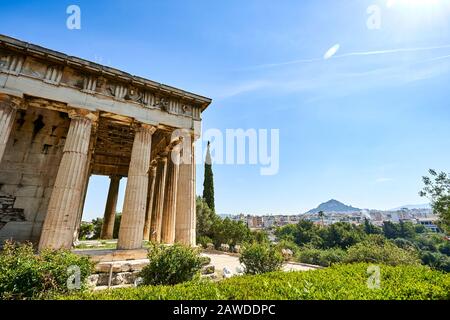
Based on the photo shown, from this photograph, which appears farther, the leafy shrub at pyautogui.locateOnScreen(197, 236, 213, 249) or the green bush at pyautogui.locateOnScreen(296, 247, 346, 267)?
the green bush at pyautogui.locateOnScreen(296, 247, 346, 267)

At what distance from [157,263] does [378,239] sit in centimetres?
3828

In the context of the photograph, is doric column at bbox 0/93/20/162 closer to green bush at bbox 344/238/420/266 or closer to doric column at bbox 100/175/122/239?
doric column at bbox 100/175/122/239

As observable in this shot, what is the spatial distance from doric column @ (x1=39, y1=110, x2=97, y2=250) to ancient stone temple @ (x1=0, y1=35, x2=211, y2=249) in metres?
0.03

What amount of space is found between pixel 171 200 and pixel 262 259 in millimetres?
6657

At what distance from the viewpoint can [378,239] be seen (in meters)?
33.1

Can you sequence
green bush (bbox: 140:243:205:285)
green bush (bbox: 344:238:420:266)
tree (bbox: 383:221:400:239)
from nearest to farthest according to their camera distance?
green bush (bbox: 140:243:205:285) < green bush (bbox: 344:238:420:266) < tree (bbox: 383:221:400:239)

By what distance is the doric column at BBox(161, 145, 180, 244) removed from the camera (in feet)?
42.3

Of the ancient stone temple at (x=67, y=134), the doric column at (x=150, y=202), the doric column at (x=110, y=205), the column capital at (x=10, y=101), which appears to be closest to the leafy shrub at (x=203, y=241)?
the doric column at (x=150, y=202)

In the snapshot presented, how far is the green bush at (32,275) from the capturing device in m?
4.91

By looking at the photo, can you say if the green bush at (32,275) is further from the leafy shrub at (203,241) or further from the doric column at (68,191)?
the leafy shrub at (203,241)

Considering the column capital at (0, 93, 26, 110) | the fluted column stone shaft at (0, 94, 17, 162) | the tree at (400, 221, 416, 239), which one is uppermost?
the column capital at (0, 93, 26, 110)

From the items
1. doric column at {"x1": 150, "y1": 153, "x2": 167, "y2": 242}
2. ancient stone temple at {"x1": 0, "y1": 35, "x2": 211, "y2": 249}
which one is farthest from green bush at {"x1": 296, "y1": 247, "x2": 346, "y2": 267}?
ancient stone temple at {"x1": 0, "y1": 35, "x2": 211, "y2": 249}

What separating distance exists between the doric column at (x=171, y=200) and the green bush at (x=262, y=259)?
17.0ft

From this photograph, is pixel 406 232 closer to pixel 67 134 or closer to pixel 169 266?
pixel 169 266
